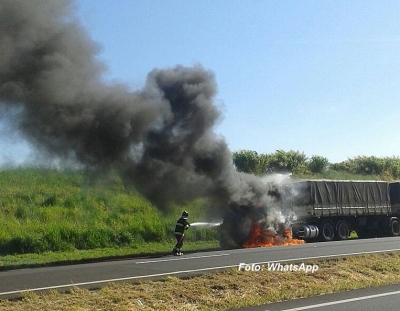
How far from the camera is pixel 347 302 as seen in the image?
949 cm

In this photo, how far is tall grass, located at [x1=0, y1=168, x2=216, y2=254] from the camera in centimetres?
2358

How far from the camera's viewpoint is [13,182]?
32.9 m

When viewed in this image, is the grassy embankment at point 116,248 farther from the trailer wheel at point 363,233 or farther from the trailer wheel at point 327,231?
the trailer wheel at point 363,233

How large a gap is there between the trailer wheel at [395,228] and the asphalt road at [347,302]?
19.6 meters

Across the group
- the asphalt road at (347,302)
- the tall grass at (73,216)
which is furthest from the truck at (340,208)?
the asphalt road at (347,302)

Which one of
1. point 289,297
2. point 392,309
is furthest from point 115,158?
point 392,309

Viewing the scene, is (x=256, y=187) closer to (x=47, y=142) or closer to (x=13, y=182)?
(x=47, y=142)

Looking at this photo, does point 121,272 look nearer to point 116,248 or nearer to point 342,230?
point 116,248

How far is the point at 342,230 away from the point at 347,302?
58.6 ft

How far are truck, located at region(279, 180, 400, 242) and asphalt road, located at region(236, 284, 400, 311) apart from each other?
45.3ft

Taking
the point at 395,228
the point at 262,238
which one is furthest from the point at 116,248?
the point at 395,228

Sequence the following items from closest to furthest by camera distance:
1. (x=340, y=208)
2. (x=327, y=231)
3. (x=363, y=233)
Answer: (x=327, y=231), (x=340, y=208), (x=363, y=233)

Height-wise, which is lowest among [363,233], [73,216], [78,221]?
[363,233]

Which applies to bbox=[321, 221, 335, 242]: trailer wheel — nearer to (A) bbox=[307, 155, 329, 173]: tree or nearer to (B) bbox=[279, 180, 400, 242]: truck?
(B) bbox=[279, 180, 400, 242]: truck
